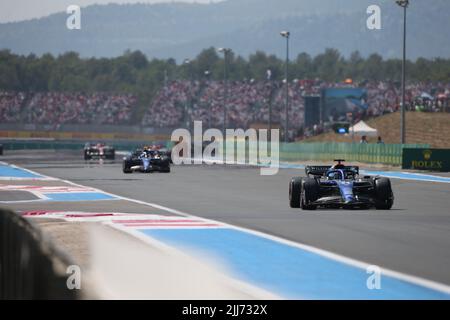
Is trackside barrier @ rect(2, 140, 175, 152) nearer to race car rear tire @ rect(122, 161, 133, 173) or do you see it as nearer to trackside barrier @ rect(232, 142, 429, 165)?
trackside barrier @ rect(232, 142, 429, 165)

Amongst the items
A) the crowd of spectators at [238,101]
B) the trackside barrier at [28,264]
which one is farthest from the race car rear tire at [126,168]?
the crowd of spectators at [238,101]

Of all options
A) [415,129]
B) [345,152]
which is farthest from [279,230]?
[415,129]

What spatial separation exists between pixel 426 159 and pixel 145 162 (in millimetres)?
11637

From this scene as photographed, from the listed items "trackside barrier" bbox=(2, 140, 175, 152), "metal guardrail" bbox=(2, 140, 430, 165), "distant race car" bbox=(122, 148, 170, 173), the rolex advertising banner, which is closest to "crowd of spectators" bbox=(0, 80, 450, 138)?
"trackside barrier" bbox=(2, 140, 175, 152)

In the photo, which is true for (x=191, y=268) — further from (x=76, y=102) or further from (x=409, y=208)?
(x=76, y=102)

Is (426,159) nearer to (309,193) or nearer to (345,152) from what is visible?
(345,152)

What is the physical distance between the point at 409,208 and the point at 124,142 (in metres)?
81.2

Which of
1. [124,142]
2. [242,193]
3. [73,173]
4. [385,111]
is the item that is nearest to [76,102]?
[124,142]

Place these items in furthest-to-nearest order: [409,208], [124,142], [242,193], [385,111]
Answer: [124,142], [385,111], [242,193], [409,208]

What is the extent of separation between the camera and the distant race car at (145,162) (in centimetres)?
4262

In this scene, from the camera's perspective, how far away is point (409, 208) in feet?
75.3

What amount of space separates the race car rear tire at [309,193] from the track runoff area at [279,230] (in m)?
0.31

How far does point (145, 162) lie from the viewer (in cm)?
4278

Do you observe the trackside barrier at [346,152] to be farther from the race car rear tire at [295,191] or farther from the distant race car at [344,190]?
the distant race car at [344,190]
